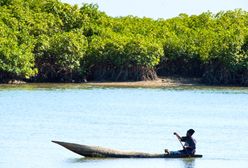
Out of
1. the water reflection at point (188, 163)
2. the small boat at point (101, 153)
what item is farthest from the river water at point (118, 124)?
the small boat at point (101, 153)

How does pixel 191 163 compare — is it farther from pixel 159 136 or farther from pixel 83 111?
pixel 83 111

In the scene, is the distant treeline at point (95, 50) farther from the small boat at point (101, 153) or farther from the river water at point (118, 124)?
the small boat at point (101, 153)

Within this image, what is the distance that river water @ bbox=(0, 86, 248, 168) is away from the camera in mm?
26266

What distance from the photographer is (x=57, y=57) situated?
2539 inches

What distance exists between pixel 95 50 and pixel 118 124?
30.5 m

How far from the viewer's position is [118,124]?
3575 cm

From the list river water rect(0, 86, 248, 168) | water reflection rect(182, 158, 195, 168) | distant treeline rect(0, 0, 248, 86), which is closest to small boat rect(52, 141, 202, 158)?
river water rect(0, 86, 248, 168)

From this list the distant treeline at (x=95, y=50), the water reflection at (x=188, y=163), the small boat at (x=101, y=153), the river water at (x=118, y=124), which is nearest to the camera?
Result: the water reflection at (x=188, y=163)

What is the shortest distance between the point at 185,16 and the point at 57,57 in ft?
70.5

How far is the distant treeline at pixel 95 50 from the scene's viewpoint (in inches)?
2498

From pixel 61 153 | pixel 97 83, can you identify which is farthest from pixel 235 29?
pixel 61 153

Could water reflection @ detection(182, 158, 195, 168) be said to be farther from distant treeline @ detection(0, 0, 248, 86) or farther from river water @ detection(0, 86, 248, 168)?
distant treeline @ detection(0, 0, 248, 86)

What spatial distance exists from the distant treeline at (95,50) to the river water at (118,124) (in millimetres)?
7651

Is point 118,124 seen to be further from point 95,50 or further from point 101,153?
→ point 95,50
